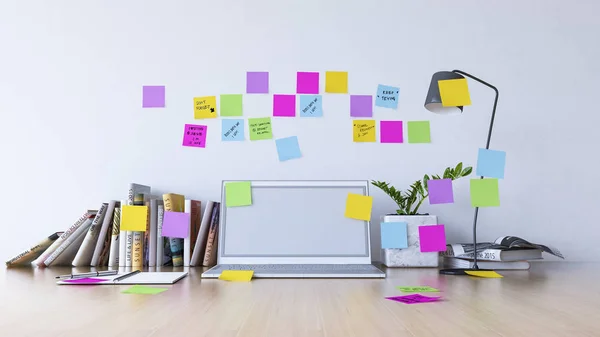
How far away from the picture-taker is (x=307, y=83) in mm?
1601

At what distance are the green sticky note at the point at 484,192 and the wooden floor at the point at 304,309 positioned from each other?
294mm

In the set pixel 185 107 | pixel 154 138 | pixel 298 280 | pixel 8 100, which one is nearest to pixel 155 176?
pixel 154 138

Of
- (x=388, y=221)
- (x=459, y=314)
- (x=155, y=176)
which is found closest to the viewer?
(x=459, y=314)

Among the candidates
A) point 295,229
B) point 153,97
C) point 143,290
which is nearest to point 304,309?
point 143,290

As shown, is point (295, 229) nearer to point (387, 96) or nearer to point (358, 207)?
point (358, 207)

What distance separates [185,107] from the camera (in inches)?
62.8

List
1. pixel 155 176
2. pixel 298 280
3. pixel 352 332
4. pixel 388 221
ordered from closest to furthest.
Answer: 1. pixel 352 332
2. pixel 298 280
3. pixel 388 221
4. pixel 155 176

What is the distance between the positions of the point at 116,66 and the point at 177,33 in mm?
232

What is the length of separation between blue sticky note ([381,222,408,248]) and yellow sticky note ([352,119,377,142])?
0.34 metres

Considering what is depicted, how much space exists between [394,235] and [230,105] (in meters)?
0.68

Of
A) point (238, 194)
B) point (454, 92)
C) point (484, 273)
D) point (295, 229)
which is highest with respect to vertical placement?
point (454, 92)

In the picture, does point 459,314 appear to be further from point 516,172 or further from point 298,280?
point 516,172

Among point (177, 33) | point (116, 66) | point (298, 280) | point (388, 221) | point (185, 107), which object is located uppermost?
point (177, 33)

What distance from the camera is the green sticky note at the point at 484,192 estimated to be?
4.47 ft
